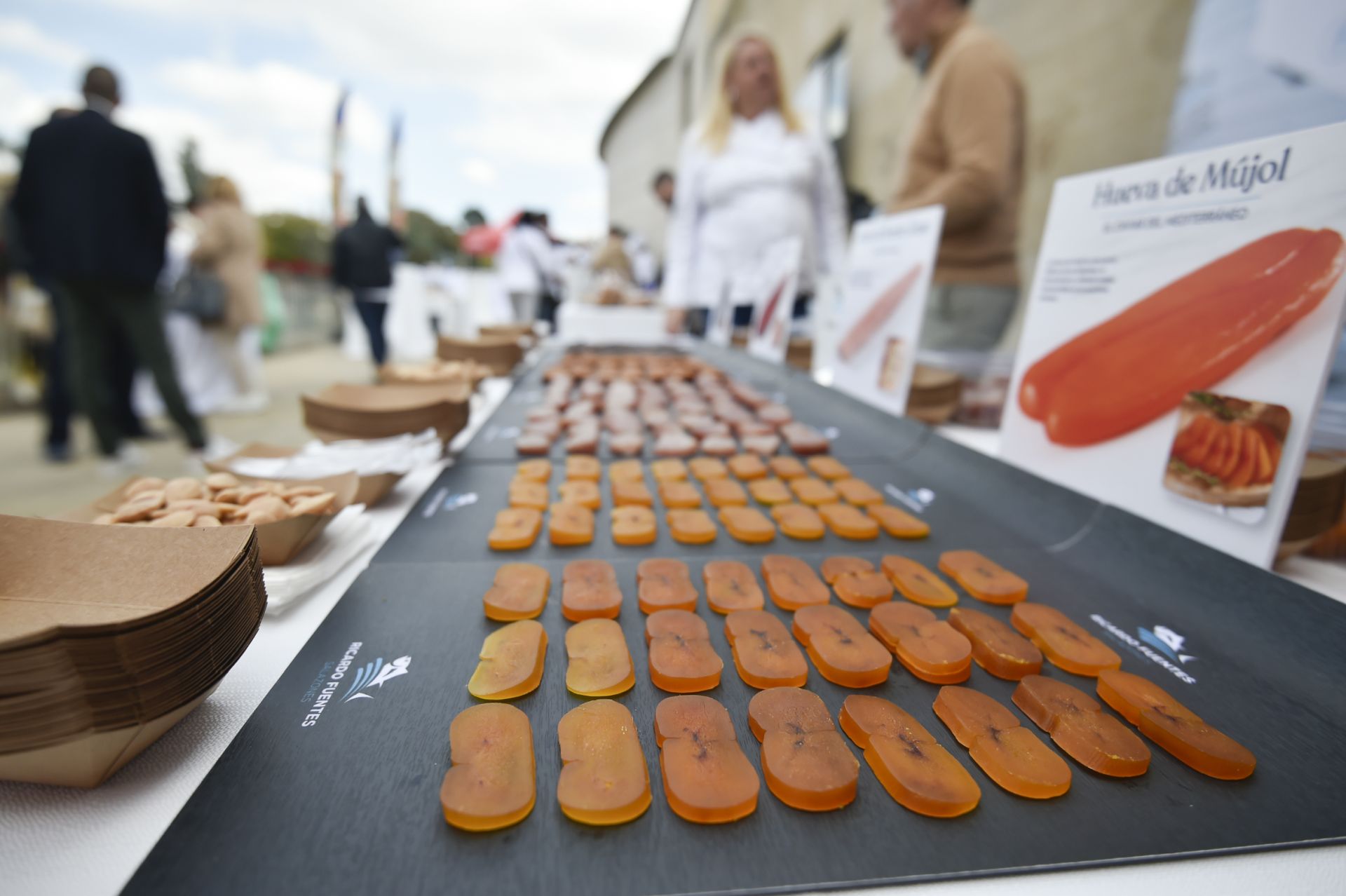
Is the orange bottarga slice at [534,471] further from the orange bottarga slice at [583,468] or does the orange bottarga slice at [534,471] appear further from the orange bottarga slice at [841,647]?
the orange bottarga slice at [841,647]

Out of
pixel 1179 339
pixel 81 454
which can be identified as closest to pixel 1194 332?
pixel 1179 339

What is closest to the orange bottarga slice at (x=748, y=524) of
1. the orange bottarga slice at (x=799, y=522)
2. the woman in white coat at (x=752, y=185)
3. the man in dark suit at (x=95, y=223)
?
the orange bottarga slice at (x=799, y=522)

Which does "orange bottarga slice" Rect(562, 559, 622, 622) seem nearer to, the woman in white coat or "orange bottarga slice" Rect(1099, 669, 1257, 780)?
"orange bottarga slice" Rect(1099, 669, 1257, 780)

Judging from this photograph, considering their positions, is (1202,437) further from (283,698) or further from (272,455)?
(272,455)

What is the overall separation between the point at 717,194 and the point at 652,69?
19.3m

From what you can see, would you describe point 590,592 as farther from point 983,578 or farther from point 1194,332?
point 1194,332

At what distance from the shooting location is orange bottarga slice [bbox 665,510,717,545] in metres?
0.95

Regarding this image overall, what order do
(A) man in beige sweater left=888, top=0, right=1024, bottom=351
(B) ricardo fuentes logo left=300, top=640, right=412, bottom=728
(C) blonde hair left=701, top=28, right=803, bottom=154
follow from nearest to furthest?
(B) ricardo fuentes logo left=300, top=640, right=412, bottom=728, (A) man in beige sweater left=888, top=0, right=1024, bottom=351, (C) blonde hair left=701, top=28, right=803, bottom=154

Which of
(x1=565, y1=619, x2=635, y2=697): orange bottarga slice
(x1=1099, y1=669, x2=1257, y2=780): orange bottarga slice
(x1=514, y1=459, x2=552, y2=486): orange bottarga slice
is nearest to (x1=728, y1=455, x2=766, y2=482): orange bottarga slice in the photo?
(x1=514, y1=459, x2=552, y2=486): orange bottarga slice

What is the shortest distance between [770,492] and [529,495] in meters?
0.44

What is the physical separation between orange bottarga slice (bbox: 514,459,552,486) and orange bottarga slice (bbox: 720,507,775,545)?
0.38m

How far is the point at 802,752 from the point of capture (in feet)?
1.68

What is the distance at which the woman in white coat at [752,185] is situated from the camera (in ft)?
8.89

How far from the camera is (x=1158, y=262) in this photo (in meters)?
0.90
